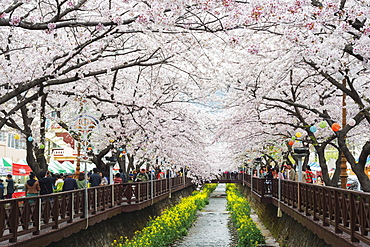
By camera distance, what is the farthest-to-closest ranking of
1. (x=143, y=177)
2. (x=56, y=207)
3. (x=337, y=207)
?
(x=143, y=177)
(x=56, y=207)
(x=337, y=207)

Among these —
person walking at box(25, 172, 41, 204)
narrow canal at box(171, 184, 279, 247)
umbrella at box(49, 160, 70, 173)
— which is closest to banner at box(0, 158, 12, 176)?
umbrella at box(49, 160, 70, 173)

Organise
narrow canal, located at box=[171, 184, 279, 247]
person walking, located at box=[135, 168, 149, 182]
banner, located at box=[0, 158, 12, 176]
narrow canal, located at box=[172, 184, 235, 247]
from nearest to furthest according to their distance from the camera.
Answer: narrow canal, located at box=[171, 184, 279, 247], narrow canal, located at box=[172, 184, 235, 247], banner, located at box=[0, 158, 12, 176], person walking, located at box=[135, 168, 149, 182]

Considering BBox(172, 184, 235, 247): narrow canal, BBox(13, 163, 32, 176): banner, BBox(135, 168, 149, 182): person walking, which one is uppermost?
BBox(13, 163, 32, 176): banner

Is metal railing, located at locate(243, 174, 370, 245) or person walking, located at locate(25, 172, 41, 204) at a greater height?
person walking, located at locate(25, 172, 41, 204)

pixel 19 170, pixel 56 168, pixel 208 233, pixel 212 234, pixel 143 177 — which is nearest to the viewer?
pixel 143 177

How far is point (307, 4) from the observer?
10.0 meters

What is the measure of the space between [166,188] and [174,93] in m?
13.6

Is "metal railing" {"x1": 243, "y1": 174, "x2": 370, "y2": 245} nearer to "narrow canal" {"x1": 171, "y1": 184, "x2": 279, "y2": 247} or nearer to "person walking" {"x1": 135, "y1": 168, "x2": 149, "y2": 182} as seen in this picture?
"narrow canal" {"x1": 171, "y1": 184, "x2": 279, "y2": 247}

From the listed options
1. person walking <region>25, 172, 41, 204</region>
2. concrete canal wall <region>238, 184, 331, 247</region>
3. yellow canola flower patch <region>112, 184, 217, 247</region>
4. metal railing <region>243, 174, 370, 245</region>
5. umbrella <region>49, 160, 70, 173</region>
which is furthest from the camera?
umbrella <region>49, 160, 70, 173</region>

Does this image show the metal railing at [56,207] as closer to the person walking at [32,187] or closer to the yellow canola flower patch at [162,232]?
the person walking at [32,187]

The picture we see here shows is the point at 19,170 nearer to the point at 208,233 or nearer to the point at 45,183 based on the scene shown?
the point at 208,233

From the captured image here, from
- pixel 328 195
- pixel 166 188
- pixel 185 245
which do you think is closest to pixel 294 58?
pixel 328 195

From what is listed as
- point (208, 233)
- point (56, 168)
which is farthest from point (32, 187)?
point (56, 168)

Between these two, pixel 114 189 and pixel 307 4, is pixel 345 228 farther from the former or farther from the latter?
pixel 114 189
